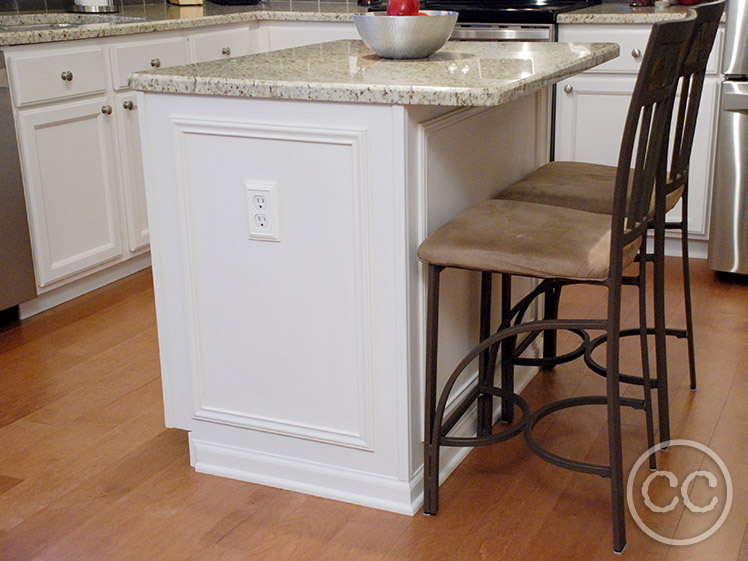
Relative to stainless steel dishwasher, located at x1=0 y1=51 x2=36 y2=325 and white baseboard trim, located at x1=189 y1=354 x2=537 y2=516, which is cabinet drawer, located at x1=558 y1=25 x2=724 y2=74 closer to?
white baseboard trim, located at x1=189 y1=354 x2=537 y2=516

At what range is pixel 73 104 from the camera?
3178 millimetres

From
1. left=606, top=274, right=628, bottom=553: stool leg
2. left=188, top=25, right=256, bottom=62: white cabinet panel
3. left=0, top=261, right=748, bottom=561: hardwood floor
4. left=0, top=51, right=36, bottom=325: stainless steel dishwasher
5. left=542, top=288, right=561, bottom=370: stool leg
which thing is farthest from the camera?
left=188, top=25, right=256, bottom=62: white cabinet panel

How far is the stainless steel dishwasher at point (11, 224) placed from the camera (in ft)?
9.55

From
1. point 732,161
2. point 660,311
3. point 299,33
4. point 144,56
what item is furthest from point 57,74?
point 732,161

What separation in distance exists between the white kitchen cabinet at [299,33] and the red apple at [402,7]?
6.18ft

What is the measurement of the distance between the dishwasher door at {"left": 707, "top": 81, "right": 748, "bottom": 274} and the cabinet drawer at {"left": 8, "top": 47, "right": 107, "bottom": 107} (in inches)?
87.9

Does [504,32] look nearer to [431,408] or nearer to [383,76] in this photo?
[383,76]

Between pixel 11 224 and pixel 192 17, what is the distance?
124cm

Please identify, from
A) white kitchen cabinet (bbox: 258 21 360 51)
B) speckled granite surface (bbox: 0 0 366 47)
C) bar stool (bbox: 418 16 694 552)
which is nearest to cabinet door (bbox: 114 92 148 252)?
speckled granite surface (bbox: 0 0 366 47)

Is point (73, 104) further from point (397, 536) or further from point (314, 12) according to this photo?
point (397, 536)

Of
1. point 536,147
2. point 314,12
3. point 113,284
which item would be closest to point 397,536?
point 536,147

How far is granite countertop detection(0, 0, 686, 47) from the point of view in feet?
10.2

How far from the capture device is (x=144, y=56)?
345 cm

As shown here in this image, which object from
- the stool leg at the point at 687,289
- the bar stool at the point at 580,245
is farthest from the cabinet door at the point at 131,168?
the stool leg at the point at 687,289
